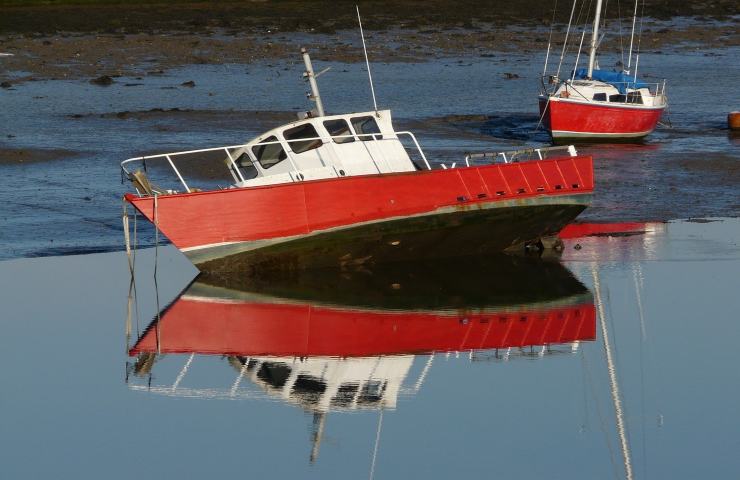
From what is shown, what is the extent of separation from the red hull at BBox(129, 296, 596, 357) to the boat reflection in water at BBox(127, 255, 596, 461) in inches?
0.5

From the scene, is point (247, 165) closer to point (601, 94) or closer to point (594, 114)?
point (594, 114)

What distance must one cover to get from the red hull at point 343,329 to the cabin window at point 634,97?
15980 millimetres

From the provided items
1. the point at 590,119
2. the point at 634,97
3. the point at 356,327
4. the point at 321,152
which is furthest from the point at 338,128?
the point at 634,97

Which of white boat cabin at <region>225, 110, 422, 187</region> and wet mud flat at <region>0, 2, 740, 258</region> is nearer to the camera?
white boat cabin at <region>225, 110, 422, 187</region>

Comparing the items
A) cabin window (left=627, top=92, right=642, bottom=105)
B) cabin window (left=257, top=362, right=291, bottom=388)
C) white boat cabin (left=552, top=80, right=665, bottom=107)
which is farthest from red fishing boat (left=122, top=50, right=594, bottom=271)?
cabin window (left=627, top=92, right=642, bottom=105)

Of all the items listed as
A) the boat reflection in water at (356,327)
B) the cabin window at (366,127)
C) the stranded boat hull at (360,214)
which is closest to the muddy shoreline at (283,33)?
the cabin window at (366,127)

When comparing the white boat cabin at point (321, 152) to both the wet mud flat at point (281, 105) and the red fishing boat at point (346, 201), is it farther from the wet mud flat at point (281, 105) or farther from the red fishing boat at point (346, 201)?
the wet mud flat at point (281, 105)

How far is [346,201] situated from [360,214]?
269 mm

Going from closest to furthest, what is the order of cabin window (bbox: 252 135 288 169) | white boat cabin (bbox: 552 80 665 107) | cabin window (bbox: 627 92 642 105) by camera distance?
cabin window (bbox: 252 135 288 169), white boat cabin (bbox: 552 80 665 107), cabin window (bbox: 627 92 642 105)

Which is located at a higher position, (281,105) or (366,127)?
(366,127)

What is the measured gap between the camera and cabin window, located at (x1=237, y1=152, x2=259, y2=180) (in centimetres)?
2114

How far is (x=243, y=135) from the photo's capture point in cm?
3453

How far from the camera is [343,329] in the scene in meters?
18.3

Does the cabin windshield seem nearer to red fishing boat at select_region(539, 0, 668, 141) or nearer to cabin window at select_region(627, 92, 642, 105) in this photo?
red fishing boat at select_region(539, 0, 668, 141)
